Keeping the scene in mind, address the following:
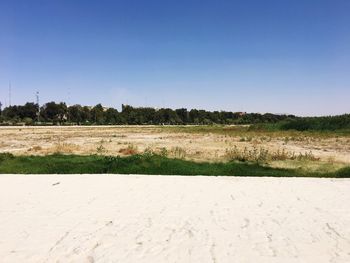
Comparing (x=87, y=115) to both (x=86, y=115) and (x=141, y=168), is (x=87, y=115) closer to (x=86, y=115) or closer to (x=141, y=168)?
(x=86, y=115)

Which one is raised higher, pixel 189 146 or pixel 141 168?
pixel 141 168

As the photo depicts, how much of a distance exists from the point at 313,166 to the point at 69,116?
108979mm

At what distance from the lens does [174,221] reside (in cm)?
789

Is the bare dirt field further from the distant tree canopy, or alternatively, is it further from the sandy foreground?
the distant tree canopy

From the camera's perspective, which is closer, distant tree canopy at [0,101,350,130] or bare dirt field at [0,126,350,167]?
bare dirt field at [0,126,350,167]

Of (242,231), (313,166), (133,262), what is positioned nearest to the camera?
(133,262)

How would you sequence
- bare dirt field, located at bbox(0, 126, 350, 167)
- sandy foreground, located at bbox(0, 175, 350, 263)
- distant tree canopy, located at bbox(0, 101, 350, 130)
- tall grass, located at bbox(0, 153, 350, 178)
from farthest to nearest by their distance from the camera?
distant tree canopy, located at bbox(0, 101, 350, 130), bare dirt field, located at bbox(0, 126, 350, 167), tall grass, located at bbox(0, 153, 350, 178), sandy foreground, located at bbox(0, 175, 350, 263)

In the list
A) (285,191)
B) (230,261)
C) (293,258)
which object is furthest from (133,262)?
(285,191)

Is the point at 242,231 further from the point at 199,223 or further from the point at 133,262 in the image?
the point at 133,262

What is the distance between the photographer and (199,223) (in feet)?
25.5

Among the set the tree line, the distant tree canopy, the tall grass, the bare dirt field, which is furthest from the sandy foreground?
the tree line

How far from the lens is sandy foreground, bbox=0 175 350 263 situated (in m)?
6.11

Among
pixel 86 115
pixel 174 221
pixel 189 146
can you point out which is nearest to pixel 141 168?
pixel 174 221

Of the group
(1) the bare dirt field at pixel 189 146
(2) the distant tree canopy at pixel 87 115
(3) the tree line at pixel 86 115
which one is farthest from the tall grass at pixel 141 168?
(3) the tree line at pixel 86 115
